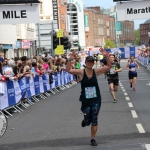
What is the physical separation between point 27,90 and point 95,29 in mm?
141143

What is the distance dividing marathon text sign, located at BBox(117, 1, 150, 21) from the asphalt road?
271 centimetres

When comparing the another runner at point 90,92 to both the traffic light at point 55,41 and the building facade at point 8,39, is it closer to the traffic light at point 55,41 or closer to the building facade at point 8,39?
the traffic light at point 55,41

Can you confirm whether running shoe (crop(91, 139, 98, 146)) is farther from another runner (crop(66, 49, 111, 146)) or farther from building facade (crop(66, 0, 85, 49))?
building facade (crop(66, 0, 85, 49))

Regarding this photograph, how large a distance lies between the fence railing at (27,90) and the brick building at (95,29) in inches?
4881

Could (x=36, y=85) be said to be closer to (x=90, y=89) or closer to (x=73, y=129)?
(x=73, y=129)

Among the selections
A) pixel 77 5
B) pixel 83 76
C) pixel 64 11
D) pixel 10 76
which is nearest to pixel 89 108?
pixel 83 76

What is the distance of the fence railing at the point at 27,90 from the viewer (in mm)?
17002

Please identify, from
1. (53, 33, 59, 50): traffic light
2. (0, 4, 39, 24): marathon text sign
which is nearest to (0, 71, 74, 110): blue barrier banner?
(0, 4, 39, 24): marathon text sign

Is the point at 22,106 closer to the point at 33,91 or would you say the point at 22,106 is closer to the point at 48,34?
the point at 33,91

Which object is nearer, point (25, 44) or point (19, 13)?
point (19, 13)

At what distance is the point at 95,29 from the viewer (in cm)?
16112

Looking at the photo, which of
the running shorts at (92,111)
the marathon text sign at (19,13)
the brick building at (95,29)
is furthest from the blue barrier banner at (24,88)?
the brick building at (95,29)

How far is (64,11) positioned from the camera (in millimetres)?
106250

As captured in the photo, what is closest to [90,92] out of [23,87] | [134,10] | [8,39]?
[134,10]
